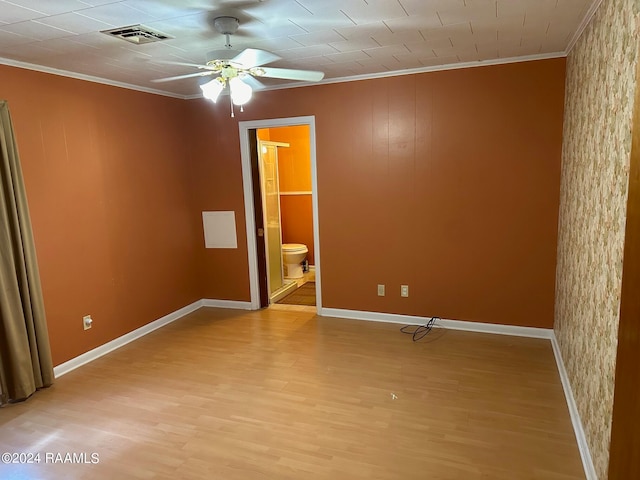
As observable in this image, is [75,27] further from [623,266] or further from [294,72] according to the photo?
[623,266]

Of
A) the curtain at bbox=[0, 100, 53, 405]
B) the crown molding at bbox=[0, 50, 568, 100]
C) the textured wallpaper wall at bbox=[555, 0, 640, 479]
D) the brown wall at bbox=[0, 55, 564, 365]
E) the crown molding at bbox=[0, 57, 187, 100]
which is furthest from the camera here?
the brown wall at bbox=[0, 55, 564, 365]

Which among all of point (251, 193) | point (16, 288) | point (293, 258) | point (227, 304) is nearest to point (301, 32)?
point (251, 193)

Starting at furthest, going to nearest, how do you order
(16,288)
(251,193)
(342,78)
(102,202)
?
(251,193)
(342,78)
(102,202)
(16,288)

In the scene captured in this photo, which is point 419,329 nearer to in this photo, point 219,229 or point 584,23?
point 219,229

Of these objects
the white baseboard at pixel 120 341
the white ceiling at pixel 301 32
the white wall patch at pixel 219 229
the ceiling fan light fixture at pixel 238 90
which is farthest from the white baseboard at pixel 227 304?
the ceiling fan light fixture at pixel 238 90

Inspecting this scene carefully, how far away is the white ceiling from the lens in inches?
88.1

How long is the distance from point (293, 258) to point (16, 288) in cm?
372

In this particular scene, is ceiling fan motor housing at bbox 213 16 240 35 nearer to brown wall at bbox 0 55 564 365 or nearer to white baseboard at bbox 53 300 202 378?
brown wall at bbox 0 55 564 365

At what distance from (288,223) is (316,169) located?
102 inches

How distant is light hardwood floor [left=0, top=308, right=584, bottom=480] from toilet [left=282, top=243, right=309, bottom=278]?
2231 millimetres

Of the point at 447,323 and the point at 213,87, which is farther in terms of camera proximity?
the point at 447,323

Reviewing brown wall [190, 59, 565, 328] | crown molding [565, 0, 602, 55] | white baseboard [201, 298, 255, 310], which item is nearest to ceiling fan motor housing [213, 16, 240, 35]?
brown wall [190, 59, 565, 328]

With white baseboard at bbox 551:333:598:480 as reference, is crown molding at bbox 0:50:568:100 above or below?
above

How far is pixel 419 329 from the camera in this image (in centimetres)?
419
